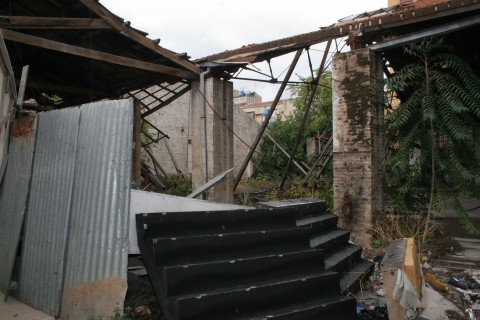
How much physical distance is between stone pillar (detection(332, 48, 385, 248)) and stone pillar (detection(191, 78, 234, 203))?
10.5ft

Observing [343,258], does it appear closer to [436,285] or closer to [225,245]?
[436,285]

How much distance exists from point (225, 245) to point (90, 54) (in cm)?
499

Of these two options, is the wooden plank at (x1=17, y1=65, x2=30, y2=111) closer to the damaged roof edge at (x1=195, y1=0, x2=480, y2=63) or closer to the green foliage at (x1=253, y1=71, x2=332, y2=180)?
the damaged roof edge at (x1=195, y1=0, x2=480, y2=63)

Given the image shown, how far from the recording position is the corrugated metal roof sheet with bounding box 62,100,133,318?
3.31 metres

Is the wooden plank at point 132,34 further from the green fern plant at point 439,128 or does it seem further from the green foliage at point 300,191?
the green fern plant at point 439,128

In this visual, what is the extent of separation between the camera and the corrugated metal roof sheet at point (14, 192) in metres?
4.36

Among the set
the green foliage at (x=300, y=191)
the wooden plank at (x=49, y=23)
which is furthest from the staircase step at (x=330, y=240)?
the wooden plank at (x=49, y=23)

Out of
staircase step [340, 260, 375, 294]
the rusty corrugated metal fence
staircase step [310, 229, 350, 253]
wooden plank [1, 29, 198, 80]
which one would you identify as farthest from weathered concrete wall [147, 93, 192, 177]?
staircase step [340, 260, 375, 294]

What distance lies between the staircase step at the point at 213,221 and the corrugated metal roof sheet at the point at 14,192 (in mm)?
2166

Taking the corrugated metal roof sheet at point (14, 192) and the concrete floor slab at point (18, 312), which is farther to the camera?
the corrugated metal roof sheet at point (14, 192)

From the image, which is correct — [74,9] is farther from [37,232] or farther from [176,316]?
[176,316]

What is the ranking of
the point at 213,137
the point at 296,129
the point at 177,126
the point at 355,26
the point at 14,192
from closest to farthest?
1. the point at 14,192
2. the point at 355,26
3. the point at 213,137
4. the point at 177,126
5. the point at 296,129

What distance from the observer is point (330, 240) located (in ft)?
15.6

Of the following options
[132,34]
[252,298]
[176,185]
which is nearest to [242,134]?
[176,185]
